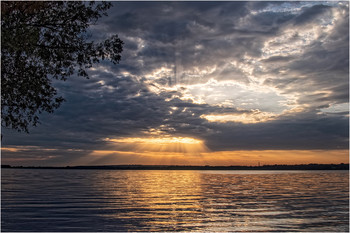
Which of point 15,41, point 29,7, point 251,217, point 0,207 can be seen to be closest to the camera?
point 15,41

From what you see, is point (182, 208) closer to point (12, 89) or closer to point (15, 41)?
point (12, 89)

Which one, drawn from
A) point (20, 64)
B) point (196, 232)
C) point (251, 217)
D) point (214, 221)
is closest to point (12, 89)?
point (20, 64)

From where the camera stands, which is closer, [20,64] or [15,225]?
[20,64]

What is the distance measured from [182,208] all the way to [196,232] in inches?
486

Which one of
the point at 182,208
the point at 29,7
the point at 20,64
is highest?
the point at 29,7

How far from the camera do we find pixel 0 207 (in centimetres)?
3438

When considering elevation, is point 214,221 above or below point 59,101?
below

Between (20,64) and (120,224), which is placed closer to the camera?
(20,64)

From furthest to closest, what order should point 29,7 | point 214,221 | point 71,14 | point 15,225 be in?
point 214,221 < point 15,225 < point 71,14 < point 29,7

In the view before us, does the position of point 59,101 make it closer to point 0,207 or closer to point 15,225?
point 15,225

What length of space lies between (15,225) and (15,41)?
16210 millimetres

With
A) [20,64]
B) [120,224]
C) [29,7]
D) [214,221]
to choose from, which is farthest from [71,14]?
[214,221]

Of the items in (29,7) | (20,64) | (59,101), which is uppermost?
(29,7)

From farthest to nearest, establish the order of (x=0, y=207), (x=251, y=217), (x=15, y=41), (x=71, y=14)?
(x=0, y=207) < (x=251, y=217) < (x=71, y=14) < (x=15, y=41)
